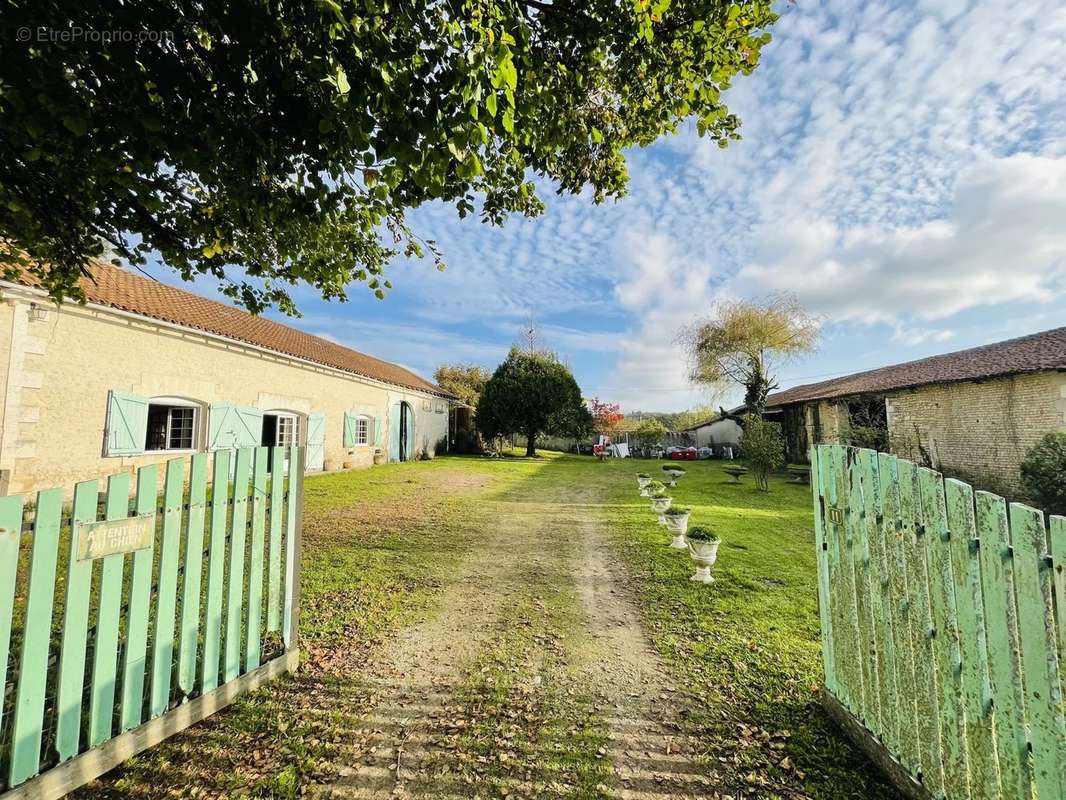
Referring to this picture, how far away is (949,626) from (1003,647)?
25 cm

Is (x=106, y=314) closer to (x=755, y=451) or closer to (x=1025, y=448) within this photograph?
(x=755, y=451)

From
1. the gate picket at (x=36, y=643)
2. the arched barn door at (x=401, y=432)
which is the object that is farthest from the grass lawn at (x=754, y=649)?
the arched barn door at (x=401, y=432)

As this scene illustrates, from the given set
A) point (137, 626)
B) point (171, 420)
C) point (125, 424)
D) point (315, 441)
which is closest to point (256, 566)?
point (137, 626)

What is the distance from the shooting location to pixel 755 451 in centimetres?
1285

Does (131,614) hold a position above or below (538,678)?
above

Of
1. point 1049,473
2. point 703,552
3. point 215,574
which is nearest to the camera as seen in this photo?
point 215,574

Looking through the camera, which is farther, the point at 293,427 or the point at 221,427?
the point at 293,427

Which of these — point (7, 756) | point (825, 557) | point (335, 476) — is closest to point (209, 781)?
point (7, 756)

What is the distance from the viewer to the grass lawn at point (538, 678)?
2203 mm

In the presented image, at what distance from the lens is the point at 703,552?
4.90 m

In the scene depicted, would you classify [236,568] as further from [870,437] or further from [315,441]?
[870,437]

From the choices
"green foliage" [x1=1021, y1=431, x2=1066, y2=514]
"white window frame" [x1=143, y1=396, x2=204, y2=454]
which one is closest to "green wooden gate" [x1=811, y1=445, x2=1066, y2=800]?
"green foliage" [x1=1021, y1=431, x2=1066, y2=514]

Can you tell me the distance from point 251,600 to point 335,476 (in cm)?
1178

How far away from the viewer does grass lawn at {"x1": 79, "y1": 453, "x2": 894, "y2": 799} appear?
2203 mm
